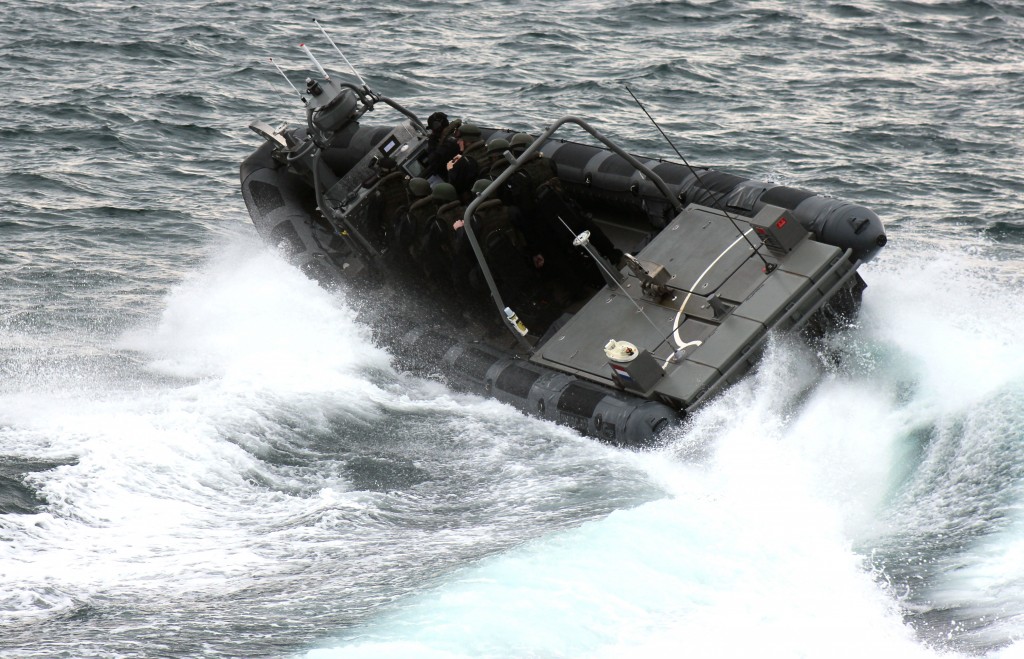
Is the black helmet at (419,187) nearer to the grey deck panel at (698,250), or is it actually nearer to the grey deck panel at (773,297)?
the grey deck panel at (698,250)

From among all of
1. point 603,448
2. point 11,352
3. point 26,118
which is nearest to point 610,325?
point 603,448

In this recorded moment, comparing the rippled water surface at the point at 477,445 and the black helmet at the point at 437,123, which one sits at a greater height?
the black helmet at the point at 437,123

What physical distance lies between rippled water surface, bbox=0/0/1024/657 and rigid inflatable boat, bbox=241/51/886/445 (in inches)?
9.0

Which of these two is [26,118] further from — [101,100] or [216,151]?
[216,151]

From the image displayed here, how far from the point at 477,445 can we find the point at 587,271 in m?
1.77

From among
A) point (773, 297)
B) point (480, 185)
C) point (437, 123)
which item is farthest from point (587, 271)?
point (437, 123)

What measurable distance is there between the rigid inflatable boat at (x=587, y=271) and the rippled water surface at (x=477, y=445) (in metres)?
0.23

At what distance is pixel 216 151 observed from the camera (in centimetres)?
1472

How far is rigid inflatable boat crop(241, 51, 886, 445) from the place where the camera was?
825 centimetres

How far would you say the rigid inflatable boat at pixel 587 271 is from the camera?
8250 mm

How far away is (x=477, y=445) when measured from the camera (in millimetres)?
8438

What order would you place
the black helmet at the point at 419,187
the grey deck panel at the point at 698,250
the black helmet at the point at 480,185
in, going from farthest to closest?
the black helmet at the point at 419,187
the black helmet at the point at 480,185
the grey deck panel at the point at 698,250

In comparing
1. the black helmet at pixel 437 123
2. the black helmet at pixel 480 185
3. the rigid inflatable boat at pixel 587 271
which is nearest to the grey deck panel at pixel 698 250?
the rigid inflatable boat at pixel 587 271

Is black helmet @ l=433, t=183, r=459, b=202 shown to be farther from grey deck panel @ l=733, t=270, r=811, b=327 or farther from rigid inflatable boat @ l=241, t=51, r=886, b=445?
grey deck panel @ l=733, t=270, r=811, b=327
